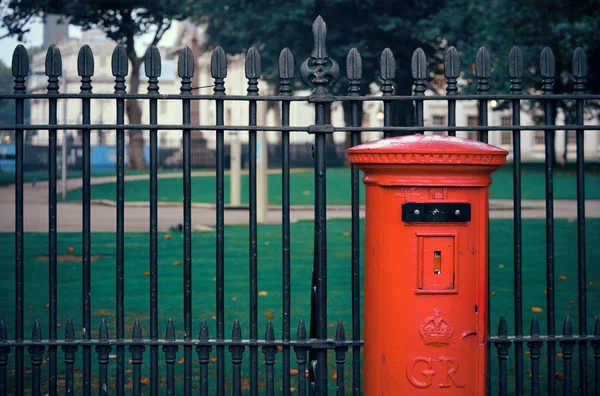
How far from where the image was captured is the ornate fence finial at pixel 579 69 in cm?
462

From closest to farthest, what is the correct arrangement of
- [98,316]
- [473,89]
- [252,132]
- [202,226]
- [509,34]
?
1. [252,132]
2. [98,316]
3. [202,226]
4. [509,34]
5. [473,89]

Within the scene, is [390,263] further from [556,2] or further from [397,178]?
[556,2]

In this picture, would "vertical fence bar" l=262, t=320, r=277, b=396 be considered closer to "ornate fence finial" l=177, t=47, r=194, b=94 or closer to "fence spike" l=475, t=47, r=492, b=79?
"ornate fence finial" l=177, t=47, r=194, b=94

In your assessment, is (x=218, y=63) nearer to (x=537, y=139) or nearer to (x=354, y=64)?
(x=354, y=64)

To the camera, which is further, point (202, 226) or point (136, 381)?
point (202, 226)

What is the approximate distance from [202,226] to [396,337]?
37.6 ft

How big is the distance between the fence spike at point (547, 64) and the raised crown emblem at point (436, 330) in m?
1.60

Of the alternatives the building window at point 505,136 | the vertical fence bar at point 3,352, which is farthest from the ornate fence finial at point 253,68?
the building window at point 505,136

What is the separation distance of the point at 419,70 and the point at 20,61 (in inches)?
82.5

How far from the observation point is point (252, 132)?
4.49m

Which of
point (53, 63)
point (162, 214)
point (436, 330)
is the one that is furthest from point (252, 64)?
point (162, 214)

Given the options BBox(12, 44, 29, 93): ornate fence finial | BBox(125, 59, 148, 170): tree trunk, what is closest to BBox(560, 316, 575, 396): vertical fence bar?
BBox(12, 44, 29, 93): ornate fence finial

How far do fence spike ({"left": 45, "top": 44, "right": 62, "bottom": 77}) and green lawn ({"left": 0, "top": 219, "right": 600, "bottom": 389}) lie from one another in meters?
2.26

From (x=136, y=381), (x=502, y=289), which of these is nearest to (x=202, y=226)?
(x=502, y=289)
